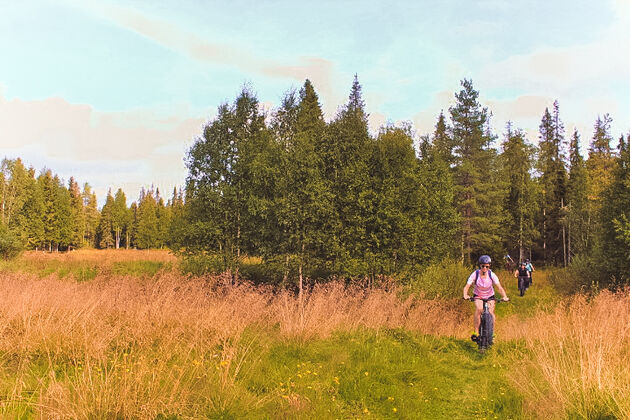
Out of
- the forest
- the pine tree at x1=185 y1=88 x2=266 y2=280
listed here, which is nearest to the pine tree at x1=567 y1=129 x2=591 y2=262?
the forest

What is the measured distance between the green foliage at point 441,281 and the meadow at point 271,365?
8.51 metres

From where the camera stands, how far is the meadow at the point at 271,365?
3.91 meters

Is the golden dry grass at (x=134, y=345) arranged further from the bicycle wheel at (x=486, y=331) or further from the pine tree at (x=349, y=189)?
the pine tree at (x=349, y=189)

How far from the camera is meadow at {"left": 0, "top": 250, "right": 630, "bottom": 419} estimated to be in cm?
391

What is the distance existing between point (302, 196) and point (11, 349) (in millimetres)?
12846

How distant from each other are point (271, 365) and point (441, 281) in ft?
51.0

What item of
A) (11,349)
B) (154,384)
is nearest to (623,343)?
(154,384)

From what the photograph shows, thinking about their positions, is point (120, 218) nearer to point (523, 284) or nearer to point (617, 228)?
point (523, 284)

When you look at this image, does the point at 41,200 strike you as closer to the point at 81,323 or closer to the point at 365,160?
the point at 365,160

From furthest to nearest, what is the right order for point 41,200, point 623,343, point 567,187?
point 41,200 → point 567,187 → point 623,343

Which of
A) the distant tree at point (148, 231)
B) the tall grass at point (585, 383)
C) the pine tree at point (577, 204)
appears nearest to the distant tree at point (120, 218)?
the distant tree at point (148, 231)

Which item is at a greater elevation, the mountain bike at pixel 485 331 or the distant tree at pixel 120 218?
the distant tree at pixel 120 218

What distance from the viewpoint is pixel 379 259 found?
1734 centimetres

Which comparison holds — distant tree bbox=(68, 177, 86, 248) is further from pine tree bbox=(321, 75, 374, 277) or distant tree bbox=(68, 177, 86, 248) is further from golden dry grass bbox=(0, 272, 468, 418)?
golden dry grass bbox=(0, 272, 468, 418)
